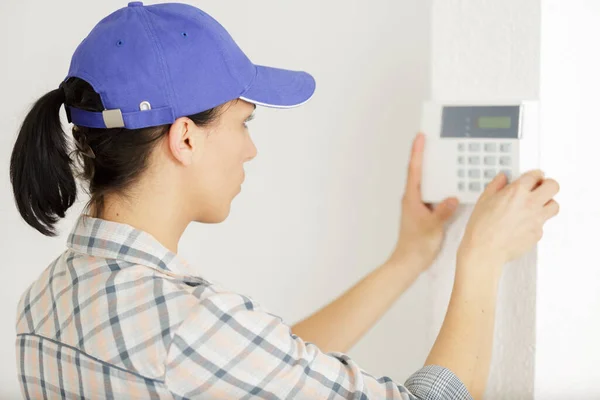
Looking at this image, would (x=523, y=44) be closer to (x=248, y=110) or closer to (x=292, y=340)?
(x=248, y=110)

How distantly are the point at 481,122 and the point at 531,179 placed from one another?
110mm

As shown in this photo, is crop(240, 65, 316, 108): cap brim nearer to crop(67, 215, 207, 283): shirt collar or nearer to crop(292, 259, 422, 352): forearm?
crop(67, 215, 207, 283): shirt collar

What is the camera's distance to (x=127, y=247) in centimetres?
89

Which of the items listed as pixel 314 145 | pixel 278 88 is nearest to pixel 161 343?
pixel 278 88

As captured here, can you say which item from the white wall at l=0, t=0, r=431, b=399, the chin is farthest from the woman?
the white wall at l=0, t=0, r=431, b=399

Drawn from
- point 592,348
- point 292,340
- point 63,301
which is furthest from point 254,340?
point 592,348

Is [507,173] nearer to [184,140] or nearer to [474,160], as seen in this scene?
[474,160]

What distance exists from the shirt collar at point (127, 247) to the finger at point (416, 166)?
399 millimetres

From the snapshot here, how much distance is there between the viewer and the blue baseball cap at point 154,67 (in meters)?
0.89

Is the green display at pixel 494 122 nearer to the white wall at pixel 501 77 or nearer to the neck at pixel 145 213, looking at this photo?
the white wall at pixel 501 77

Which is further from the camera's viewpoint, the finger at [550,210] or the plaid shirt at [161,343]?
the finger at [550,210]

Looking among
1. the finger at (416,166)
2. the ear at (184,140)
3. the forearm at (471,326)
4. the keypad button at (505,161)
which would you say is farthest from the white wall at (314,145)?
the ear at (184,140)

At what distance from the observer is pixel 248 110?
0.99m

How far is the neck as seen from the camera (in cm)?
92
